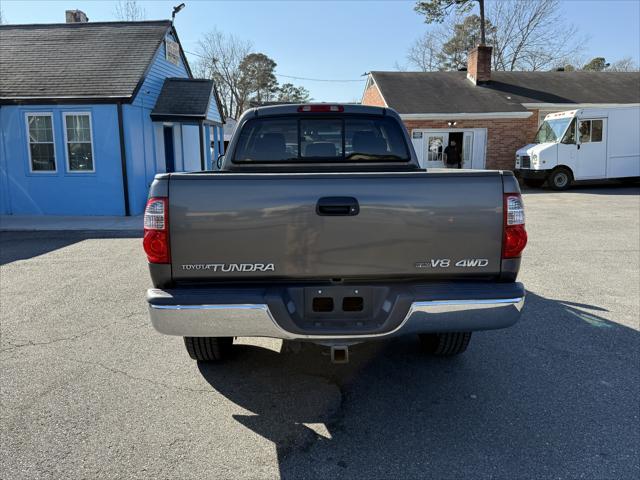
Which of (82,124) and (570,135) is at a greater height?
(82,124)

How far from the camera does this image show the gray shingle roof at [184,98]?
14.5 metres

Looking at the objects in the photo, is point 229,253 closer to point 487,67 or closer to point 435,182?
point 435,182

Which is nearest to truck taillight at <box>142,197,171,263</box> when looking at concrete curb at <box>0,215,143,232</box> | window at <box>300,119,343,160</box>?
window at <box>300,119,343,160</box>

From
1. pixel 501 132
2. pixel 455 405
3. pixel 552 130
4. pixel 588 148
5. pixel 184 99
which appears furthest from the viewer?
pixel 501 132

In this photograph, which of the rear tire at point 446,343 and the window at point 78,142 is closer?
the rear tire at point 446,343

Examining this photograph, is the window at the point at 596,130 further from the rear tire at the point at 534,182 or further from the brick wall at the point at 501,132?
the brick wall at the point at 501,132

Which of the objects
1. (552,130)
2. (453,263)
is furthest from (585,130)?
(453,263)

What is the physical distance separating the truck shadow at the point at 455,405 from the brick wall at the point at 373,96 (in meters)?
19.1

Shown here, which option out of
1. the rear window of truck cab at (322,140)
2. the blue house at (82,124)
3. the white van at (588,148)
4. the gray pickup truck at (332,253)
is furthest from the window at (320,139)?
the white van at (588,148)

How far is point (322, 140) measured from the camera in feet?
14.8

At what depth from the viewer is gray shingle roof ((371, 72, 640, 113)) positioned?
827 inches

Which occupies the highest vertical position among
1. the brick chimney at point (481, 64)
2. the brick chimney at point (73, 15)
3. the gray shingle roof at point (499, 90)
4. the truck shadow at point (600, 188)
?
the brick chimney at point (73, 15)

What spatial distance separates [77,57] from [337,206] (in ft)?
48.3

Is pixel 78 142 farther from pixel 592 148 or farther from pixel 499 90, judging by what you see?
pixel 499 90
